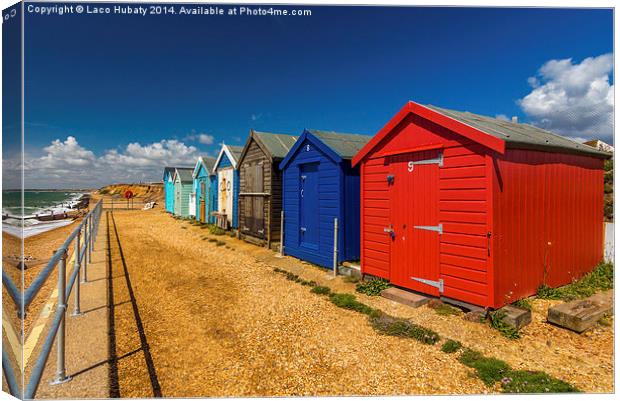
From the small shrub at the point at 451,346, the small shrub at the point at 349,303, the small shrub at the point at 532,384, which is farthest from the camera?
the small shrub at the point at 349,303

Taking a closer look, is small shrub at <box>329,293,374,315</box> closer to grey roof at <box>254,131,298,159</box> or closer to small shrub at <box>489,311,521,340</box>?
small shrub at <box>489,311,521,340</box>

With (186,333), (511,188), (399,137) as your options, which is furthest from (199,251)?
(511,188)

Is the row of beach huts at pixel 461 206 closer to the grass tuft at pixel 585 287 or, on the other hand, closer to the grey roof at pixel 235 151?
the grass tuft at pixel 585 287

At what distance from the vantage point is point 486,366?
3852 mm

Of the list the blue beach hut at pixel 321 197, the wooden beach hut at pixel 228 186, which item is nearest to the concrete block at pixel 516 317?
the blue beach hut at pixel 321 197

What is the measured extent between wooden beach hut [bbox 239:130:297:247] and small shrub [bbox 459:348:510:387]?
28.4 ft

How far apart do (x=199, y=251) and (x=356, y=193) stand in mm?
6001

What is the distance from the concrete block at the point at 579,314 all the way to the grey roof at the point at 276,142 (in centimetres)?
891

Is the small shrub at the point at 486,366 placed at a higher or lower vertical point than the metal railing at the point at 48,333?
lower

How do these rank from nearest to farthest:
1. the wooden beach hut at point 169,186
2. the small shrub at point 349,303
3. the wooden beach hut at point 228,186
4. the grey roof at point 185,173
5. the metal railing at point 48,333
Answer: the metal railing at point 48,333 → the small shrub at point 349,303 → the wooden beach hut at point 228,186 → the grey roof at point 185,173 → the wooden beach hut at point 169,186

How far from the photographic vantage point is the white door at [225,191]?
16547 millimetres

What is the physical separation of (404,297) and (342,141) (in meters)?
5.01

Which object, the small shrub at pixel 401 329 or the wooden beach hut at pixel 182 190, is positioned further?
the wooden beach hut at pixel 182 190

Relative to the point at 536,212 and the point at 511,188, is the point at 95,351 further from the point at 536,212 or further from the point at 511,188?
the point at 536,212
